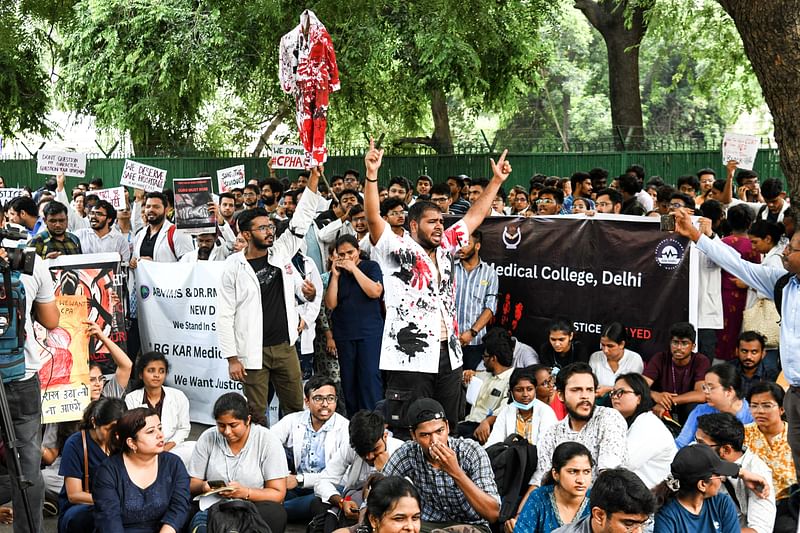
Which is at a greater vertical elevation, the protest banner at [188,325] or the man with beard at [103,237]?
the man with beard at [103,237]

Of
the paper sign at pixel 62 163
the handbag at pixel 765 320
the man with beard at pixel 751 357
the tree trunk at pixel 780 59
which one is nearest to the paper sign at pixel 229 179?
the paper sign at pixel 62 163

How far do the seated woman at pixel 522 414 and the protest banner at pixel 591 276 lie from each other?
209 cm

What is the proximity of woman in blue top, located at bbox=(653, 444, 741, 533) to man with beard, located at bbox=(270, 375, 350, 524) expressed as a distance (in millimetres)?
2626

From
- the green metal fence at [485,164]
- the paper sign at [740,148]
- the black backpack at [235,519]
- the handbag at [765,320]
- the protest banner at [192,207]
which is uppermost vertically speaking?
the green metal fence at [485,164]

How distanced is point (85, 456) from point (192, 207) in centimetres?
386

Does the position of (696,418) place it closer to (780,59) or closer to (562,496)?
(562,496)

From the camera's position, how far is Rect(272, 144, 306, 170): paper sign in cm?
1342

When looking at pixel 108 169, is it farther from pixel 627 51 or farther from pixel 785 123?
pixel 785 123

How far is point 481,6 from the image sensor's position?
12969 millimetres

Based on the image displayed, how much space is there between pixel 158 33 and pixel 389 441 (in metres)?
14.6

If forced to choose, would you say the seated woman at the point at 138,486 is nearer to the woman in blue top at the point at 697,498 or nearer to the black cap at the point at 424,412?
the black cap at the point at 424,412

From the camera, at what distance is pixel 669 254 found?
31.2ft

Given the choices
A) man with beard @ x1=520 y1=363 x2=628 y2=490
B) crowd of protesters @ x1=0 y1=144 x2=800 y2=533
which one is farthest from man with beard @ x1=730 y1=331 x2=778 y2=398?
man with beard @ x1=520 y1=363 x2=628 y2=490

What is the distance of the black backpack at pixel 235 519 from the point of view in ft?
20.7
